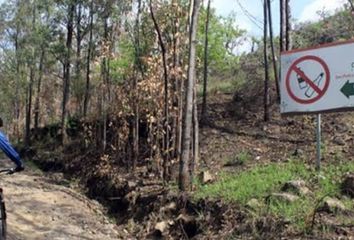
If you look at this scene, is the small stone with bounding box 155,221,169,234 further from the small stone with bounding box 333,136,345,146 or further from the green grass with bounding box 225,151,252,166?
the small stone with bounding box 333,136,345,146

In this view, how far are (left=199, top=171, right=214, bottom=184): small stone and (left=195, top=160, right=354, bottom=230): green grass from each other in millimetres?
200

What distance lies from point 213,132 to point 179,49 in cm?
310

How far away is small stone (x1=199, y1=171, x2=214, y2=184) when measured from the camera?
11.7 m

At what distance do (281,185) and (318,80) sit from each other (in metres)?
2.14

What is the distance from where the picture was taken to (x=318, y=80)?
10547 mm

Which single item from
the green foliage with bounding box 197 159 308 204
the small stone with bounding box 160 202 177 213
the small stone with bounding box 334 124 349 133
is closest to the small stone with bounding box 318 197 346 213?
the green foliage with bounding box 197 159 308 204

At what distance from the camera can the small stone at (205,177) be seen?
11.7 metres

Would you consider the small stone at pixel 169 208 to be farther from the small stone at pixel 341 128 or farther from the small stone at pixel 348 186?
the small stone at pixel 341 128

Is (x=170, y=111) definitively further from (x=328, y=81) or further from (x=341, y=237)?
(x=341, y=237)

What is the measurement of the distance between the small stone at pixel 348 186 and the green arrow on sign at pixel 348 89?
1727 millimetres

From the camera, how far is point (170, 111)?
14648mm

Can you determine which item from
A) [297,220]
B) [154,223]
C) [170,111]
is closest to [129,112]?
[170,111]

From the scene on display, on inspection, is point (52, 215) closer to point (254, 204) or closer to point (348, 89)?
point (254, 204)

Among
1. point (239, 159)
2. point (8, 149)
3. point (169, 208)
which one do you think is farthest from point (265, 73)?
point (8, 149)
